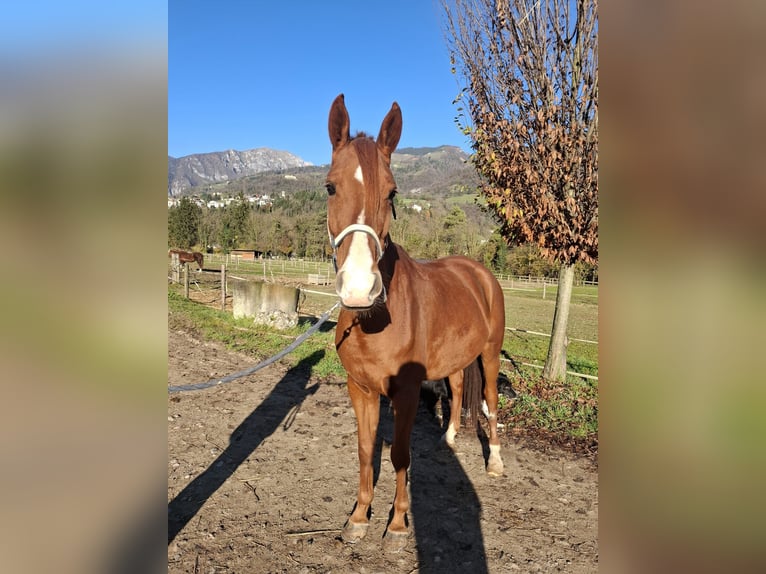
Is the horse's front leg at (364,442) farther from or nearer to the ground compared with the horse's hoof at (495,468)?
farther from the ground

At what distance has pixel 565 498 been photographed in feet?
12.0

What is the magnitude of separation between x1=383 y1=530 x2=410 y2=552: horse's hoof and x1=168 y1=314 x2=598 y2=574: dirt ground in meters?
0.04

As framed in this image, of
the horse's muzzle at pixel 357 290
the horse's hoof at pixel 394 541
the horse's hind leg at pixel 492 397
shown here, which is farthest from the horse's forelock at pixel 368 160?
the horse's hind leg at pixel 492 397

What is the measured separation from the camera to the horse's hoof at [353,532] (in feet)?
10.1

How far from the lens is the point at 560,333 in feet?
21.5

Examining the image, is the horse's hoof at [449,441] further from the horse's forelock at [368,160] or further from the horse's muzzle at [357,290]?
the horse's forelock at [368,160]

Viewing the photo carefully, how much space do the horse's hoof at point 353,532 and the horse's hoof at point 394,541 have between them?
0.55 feet

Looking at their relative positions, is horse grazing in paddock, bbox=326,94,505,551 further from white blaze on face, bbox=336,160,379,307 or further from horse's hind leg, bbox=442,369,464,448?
horse's hind leg, bbox=442,369,464,448

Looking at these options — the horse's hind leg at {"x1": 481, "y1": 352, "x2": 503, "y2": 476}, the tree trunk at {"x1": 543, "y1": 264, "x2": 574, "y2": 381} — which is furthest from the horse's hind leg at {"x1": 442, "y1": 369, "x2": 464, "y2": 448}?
the tree trunk at {"x1": 543, "y1": 264, "x2": 574, "y2": 381}
